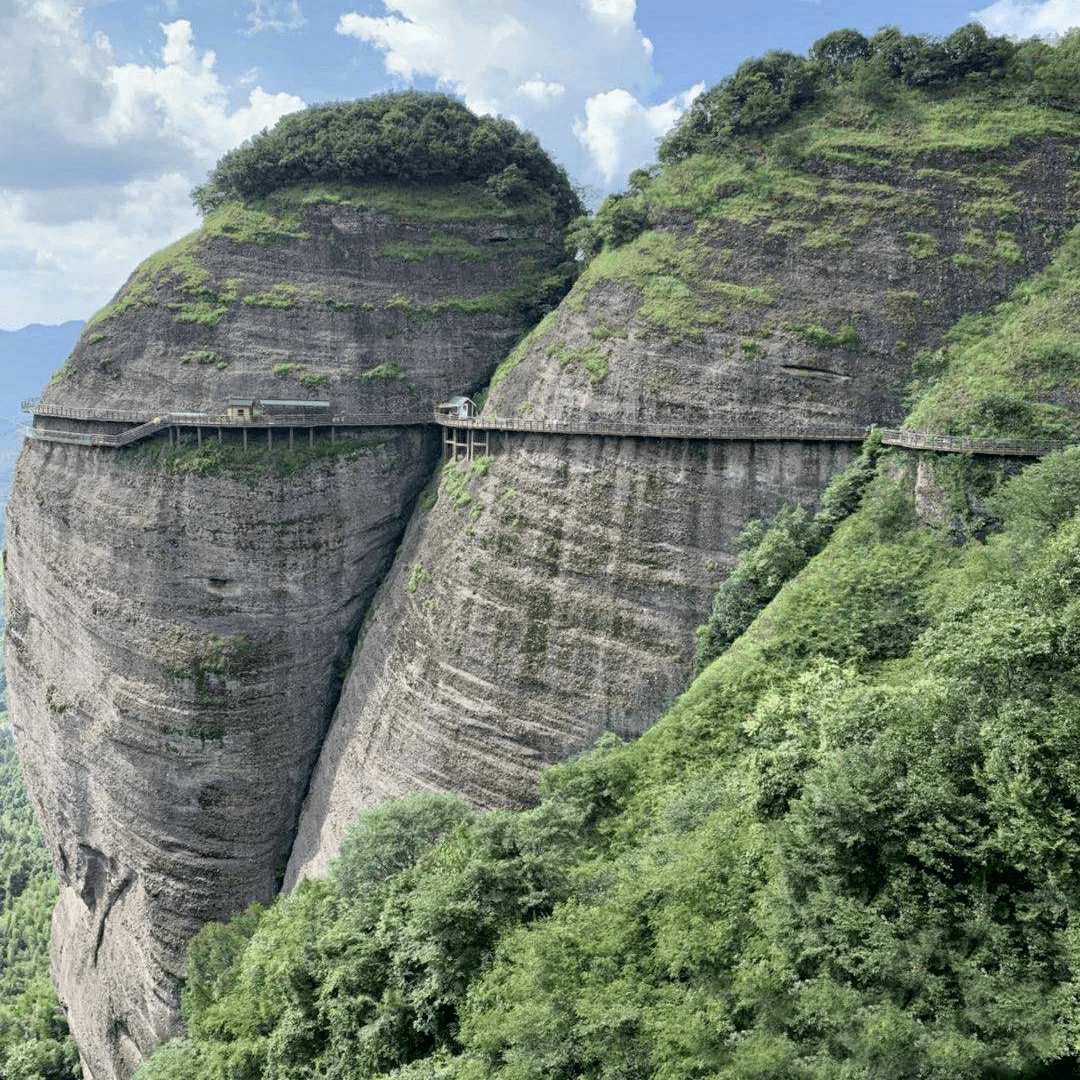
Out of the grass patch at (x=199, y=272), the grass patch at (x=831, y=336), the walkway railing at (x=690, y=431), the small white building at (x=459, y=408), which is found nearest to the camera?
the walkway railing at (x=690, y=431)

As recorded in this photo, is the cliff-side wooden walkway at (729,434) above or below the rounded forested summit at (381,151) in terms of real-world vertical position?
below

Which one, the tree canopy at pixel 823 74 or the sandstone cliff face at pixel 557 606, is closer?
the sandstone cliff face at pixel 557 606

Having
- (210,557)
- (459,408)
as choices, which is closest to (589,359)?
(459,408)

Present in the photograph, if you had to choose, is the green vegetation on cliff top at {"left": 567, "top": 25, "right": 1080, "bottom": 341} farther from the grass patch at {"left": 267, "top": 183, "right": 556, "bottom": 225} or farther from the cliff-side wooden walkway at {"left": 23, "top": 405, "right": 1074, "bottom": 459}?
the grass patch at {"left": 267, "top": 183, "right": 556, "bottom": 225}

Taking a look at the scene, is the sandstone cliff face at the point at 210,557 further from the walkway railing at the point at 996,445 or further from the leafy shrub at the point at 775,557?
the walkway railing at the point at 996,445

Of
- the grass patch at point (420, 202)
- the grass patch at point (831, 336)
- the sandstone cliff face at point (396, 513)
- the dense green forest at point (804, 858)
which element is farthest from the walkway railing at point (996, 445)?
the grass patch at point (420, 202)

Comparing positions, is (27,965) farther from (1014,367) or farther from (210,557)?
(1014,367)

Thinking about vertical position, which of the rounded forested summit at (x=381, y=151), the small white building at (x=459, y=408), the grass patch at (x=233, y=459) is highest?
the rounded forested summit at (x=381, y=151)
